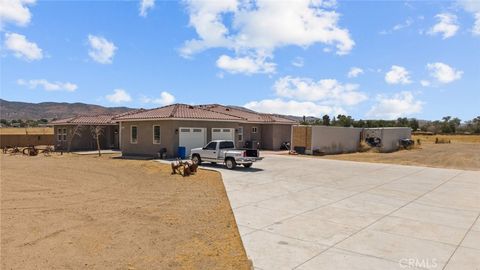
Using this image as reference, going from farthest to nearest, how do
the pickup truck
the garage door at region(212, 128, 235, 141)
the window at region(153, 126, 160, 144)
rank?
the garage door at region(212, 128, 235, 141) → the window at region(153, 126, 160, 144) → the pickup truck

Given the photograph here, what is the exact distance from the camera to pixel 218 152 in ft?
73.8

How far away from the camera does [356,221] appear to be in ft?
33.5

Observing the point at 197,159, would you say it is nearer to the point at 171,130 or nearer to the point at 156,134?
the point at 171,130

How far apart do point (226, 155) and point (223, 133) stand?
9.85m

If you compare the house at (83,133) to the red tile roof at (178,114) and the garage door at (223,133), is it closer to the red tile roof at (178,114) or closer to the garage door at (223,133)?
the red tile roof at (178,114)

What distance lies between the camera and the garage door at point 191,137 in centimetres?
2855

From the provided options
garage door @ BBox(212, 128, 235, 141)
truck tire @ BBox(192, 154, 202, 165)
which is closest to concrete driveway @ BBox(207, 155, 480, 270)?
truck tire @ BBox(192, 154, 202, 165)

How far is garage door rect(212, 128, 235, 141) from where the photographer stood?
30959 mm

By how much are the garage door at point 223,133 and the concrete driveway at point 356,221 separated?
12.5m

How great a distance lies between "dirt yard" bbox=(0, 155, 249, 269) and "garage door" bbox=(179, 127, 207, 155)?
39.3 ft

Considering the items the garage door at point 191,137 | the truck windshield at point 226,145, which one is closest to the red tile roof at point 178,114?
the garage door at point 191,137

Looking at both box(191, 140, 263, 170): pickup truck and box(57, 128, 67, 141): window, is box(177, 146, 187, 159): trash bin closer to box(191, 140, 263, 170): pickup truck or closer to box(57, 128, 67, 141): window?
box(191, 140, 263, 170): pickup truck

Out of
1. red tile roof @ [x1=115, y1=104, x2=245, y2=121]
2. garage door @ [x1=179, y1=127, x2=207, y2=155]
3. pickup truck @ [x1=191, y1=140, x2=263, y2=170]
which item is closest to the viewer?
pickup truck @ [x1=191, y1=140, x2=263, y2=170]

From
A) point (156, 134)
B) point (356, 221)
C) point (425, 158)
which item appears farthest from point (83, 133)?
point (356, 221)
